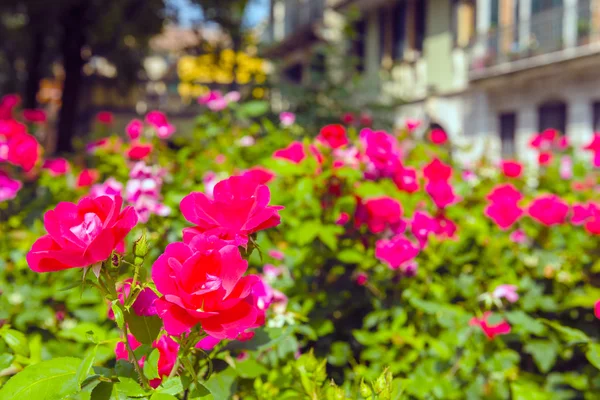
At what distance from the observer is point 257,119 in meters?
5.94

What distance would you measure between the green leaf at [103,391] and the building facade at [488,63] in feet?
30.6

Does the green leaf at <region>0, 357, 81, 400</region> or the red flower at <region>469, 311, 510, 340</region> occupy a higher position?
the green leaf at <region>0, 357, 81, 400</region>

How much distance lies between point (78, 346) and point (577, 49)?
1268cm

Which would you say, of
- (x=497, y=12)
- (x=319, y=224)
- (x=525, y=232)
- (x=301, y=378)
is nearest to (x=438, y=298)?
(x=319, y=224)

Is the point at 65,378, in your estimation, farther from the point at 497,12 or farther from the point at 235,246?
the point at 497,12

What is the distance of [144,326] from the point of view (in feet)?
3.97

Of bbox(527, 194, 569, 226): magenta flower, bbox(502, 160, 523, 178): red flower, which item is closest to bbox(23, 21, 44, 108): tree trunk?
bbox(502, 160, 523, 178): red flower

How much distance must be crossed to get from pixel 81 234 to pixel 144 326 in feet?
0.65

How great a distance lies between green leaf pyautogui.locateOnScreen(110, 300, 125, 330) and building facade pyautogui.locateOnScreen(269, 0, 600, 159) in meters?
9.35

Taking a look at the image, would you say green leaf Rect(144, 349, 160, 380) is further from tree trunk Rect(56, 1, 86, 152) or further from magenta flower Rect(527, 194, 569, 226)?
tree trunk Rect(56, 1, 86, 152)

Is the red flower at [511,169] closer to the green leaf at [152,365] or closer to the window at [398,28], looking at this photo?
the green leaf at [152,365]

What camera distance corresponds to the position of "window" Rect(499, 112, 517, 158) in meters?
15.2

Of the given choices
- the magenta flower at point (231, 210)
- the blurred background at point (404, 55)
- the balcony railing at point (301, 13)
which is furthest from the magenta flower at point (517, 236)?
the balcony railing at point (301, 13)

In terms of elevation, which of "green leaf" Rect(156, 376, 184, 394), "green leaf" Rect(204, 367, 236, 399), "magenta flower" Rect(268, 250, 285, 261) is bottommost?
"green leaf" Rect(204, 367, 236, 399)
